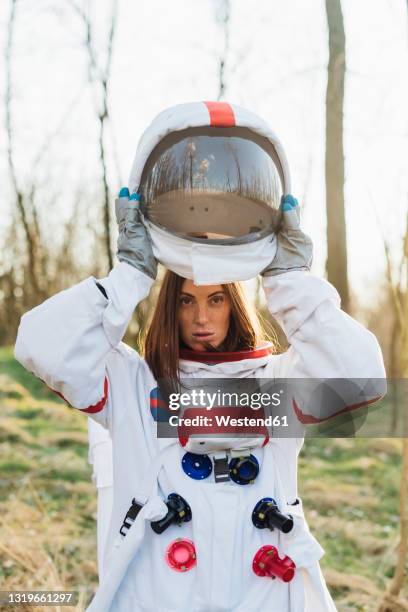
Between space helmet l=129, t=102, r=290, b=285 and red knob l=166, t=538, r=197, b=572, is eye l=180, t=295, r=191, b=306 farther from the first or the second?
red knob l=166, t=538, r=197, b=572

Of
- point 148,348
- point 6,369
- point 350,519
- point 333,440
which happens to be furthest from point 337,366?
point 6,369

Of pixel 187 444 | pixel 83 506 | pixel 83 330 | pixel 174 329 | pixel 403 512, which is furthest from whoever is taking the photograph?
pixel 83 506

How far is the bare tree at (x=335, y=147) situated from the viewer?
4.32m

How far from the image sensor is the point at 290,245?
195cm

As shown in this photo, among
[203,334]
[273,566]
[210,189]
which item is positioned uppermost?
[210,189]

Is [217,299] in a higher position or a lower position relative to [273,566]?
higher

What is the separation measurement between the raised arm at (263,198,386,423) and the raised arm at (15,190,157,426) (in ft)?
1.37

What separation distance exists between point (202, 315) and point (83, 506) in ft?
12.1

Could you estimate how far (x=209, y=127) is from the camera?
1862 millimetres

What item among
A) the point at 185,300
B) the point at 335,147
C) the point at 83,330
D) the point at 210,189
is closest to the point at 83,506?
the point at 335,147

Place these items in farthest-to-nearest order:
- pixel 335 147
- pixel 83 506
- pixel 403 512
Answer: pixel 83 506
pixel 335 147
pixel 403 512

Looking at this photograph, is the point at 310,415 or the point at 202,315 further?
the point at 202,315

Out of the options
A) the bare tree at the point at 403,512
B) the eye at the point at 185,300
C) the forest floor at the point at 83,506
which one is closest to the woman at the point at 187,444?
the eye at the point at 185,300

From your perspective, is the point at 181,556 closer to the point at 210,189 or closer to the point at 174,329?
the point at 174,329
